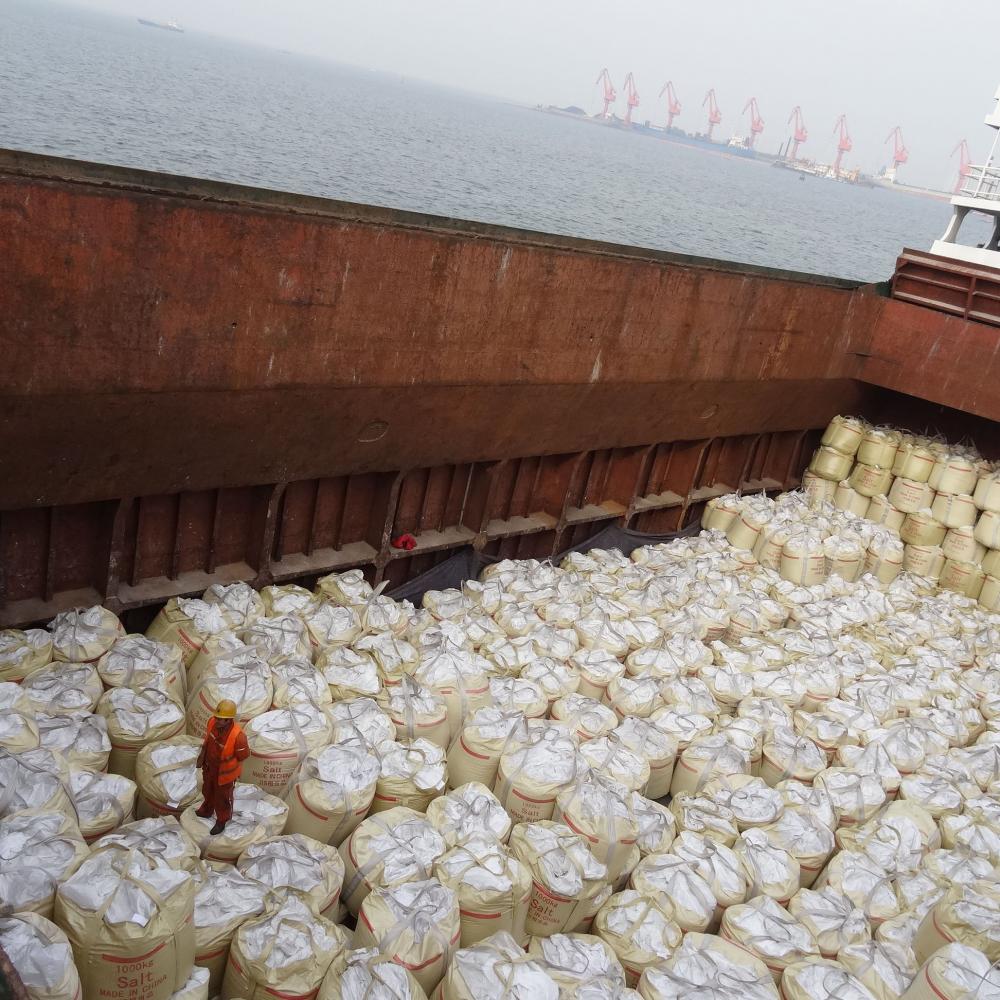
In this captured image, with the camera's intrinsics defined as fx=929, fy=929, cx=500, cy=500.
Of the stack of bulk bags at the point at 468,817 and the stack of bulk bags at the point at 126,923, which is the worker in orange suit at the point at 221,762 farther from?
the stack of bulk bags at the point at 468,817

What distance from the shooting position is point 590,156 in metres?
89.8

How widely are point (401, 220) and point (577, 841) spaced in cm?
354

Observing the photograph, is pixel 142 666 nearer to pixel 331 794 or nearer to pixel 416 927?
pixel 331 794

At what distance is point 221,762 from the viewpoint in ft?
11.8

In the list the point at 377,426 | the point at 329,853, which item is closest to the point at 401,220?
the point at 377,426

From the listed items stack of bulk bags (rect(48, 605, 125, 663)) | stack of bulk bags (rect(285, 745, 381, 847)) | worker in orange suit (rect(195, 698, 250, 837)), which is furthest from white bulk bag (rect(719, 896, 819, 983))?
stack of bulk bags (rect(48, 605, 125, 663))

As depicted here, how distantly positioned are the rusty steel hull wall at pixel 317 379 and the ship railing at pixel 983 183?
5.86m

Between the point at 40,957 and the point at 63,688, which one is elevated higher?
the point at 40,957

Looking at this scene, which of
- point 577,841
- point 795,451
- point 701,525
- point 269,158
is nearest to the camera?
point 577,841

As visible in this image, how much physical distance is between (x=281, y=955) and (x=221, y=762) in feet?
2.46

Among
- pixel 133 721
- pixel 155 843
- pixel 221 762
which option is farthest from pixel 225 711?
pixel 133 721

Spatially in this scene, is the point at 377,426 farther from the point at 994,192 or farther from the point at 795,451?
the point at 994,192

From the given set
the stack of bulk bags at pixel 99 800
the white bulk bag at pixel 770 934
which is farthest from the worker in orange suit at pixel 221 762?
the white bulk bag at pixel 770 934

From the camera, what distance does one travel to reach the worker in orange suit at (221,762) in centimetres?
360
